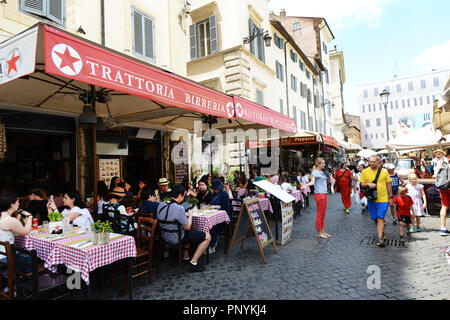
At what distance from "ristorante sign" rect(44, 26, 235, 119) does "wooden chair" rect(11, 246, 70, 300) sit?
2.08 m

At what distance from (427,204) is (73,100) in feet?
34.3

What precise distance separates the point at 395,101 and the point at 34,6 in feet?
232

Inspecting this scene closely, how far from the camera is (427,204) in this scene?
26.5 ft

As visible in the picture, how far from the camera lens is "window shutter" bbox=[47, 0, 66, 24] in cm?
623

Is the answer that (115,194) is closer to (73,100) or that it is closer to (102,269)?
(73,100)

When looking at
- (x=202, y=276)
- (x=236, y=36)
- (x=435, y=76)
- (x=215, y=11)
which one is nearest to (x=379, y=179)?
(x=202, y=276)

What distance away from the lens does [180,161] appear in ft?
34.9

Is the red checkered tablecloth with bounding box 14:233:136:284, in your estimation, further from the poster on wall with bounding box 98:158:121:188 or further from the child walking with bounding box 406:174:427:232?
the child walking with bounding box 406:174:427:232

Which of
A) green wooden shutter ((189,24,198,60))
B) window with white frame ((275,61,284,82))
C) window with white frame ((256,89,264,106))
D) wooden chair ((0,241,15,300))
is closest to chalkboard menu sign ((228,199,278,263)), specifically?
wooden chair ((0,241,15,300))

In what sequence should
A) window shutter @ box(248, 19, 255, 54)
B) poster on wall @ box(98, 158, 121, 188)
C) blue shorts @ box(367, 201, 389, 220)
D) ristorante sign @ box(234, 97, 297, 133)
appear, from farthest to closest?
1. window shutter @ box(248, 19, 255, 54)
2. poster on wall @ box(98, 158, 121, 188)
3. ristorante sign @ box(234, 97, 297, 133)
4. blue shorts @ box(367, 201, 389, 220)

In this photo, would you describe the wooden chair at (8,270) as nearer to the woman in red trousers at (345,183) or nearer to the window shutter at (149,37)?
the window shutter at (149,37)

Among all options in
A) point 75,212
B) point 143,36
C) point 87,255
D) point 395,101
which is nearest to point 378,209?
point 87,255

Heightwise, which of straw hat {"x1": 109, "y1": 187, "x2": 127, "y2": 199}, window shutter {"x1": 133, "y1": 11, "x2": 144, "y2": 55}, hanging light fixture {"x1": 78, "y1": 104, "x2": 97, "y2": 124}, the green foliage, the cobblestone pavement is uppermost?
window shutter {"x1": 133, "y1": 11, "x2": 144, "y2": 55}

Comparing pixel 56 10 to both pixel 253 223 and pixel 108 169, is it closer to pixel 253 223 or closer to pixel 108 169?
pixel 108 169
